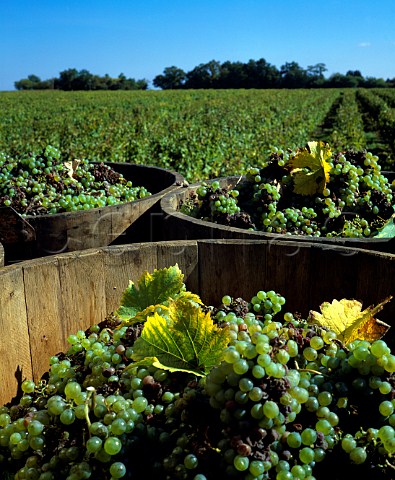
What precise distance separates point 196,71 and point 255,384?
110m

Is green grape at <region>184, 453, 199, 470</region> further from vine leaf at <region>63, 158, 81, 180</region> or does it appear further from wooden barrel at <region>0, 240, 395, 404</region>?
vine leaf at <region>63, 158, 81, 180</region>

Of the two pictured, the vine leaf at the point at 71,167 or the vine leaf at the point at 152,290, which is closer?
the vine leaf at the point at 152,290

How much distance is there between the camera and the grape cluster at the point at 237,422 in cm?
115

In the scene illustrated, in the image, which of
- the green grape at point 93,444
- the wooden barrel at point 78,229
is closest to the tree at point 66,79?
the wooden barrel at point 78,229

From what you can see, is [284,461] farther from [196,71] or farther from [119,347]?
[196,71]

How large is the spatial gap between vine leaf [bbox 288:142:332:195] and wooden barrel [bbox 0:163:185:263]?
0.91 meters

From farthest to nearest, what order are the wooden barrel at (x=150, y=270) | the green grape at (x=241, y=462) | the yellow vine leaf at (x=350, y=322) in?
the wooden barrel at (x=150, y=270) < the yellow vine leaf at (x=350, y=322) < the green grape at (x=241, y=462)

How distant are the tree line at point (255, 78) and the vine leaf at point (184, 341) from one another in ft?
333

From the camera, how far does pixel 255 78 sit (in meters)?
103

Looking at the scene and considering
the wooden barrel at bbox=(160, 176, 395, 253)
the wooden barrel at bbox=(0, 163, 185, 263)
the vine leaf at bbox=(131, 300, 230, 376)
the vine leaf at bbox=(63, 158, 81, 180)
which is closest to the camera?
the vine leaf at bbox=(131, 300, 230, 376)

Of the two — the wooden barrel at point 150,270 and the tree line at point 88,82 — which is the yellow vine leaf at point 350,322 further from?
the tree line at point 88,82

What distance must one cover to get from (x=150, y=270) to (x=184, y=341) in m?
0.82

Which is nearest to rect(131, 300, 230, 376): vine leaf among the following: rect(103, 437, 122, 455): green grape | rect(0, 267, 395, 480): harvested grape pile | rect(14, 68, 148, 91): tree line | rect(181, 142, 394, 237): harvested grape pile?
rect(0, 267, 395, 480): harvested grape pile

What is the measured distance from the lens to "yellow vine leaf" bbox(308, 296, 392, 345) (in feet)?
5.56
